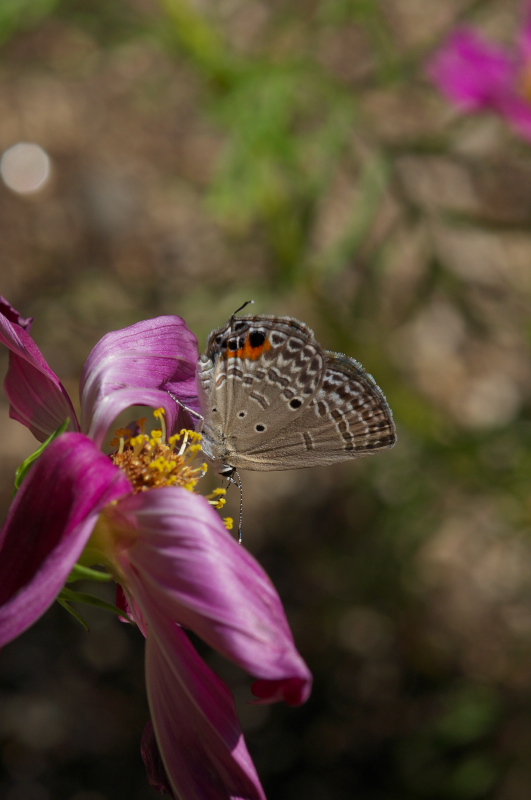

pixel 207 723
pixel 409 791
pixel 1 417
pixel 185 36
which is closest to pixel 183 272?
pixel 1 417

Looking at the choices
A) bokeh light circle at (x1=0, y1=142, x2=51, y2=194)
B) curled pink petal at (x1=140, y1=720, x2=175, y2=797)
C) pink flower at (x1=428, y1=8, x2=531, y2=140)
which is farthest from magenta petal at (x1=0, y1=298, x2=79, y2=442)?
bokeh light circle at (x1=0, y1=142, x2=51, y2=194)

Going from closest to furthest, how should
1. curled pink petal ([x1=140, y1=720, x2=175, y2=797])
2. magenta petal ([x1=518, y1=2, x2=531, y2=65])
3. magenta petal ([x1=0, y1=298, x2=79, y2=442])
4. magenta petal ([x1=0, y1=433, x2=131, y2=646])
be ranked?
magenta petal ([x1=0, y1=433, x2=131, y2=646])
curled pink petal ([x1=140, y1=720, x2=175, y2=797])
magenta petal ([x1=0, y1=298, x2=79, y2=442])
magenta petal ([x1=518, y1=2, x2=531, y2=65])

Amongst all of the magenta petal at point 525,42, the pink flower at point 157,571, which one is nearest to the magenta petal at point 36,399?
the pink flower at point 157,571

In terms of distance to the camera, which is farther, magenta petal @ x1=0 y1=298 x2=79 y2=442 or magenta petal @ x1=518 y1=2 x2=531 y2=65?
magenta petal @ x1=518 y1=2 x2=531 y2=65

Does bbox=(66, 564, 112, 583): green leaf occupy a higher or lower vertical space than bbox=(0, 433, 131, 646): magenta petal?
lower

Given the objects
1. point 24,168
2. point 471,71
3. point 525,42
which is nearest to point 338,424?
point 471,71

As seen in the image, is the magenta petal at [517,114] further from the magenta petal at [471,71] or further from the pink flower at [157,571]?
the pink flower at [157,571]

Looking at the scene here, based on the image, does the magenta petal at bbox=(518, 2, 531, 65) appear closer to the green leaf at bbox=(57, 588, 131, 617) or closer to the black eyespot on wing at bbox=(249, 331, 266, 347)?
the black eyespot on wing at bbox=(249, 331, 266, 347)

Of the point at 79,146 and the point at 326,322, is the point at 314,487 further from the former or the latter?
the point at 79,146
